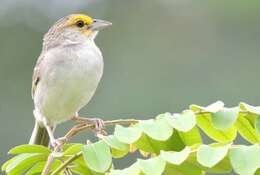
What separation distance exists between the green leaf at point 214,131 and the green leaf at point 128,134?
0.89ft

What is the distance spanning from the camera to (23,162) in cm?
373

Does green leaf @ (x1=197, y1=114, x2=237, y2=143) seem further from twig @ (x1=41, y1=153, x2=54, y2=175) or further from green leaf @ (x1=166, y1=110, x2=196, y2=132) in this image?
twig @ (x1=41, y1=153, x2=54, y2=175)

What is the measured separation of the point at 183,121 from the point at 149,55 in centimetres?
1147

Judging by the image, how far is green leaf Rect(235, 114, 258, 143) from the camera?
11.3ft

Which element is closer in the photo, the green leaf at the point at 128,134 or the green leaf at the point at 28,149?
the green leaf at the point at 128,134

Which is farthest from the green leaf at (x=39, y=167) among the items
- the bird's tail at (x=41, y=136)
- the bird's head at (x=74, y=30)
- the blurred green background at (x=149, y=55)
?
the blurred green background at (x=149, y=55)

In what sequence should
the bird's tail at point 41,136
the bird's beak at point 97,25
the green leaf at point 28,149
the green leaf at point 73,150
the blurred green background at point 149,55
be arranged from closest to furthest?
the green leaf at point 73,150, the green leaf at point 28,149, the bird's tail at point 41,136, the bird's beak at point 97,25, the blurred green background at point 149,55

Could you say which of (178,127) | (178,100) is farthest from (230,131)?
(178,100)

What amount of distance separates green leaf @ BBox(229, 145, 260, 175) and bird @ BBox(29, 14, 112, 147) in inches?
88.9

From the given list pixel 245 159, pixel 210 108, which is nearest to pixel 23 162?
pixel 210 108

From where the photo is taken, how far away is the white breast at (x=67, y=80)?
543cm

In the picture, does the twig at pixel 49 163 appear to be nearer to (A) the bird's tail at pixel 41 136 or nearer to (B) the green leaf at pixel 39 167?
(B) the green leaf at pixel 39 167

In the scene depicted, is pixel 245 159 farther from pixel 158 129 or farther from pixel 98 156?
pixel 98 156

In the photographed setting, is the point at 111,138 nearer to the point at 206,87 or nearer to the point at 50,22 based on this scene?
the point at 206,87
